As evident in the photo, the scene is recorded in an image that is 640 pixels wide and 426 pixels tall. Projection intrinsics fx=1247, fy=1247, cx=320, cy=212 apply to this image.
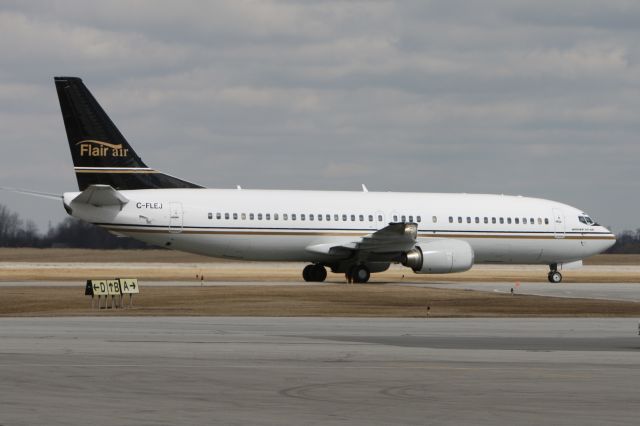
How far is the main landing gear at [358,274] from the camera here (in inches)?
2142

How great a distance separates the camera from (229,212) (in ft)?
173

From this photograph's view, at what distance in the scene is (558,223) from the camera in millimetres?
59875

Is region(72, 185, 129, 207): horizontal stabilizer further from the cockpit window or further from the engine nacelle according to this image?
the cockpit window

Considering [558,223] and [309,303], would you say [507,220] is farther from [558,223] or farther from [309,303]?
[309,303]

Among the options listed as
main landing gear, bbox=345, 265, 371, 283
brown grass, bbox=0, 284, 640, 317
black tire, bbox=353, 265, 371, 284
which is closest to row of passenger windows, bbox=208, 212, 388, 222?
main landing gear, bbox=345, 265, 371, 283

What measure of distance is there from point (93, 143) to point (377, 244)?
12.9 m

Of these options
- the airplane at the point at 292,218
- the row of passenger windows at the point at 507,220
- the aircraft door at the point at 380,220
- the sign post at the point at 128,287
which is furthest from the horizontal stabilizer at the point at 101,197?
the row of passenger windows at the point at 507,220

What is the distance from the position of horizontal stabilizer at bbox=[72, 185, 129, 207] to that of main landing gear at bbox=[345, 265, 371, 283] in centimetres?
1060

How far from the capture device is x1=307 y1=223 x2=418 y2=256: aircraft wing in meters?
53.5

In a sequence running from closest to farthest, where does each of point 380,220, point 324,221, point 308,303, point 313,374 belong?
point 313,374 → point 308,303 → point 324,221 → point 380,220

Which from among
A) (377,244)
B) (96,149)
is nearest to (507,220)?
(377,244)

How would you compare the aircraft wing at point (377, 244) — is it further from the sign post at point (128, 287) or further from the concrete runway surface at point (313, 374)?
the concrete runway surface at point (313, 374)

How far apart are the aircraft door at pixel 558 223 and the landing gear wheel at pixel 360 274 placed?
10.5 metres

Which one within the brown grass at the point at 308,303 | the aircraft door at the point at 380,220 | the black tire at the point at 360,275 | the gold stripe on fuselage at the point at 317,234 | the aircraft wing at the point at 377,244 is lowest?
the brown grass at the point at 308,303
